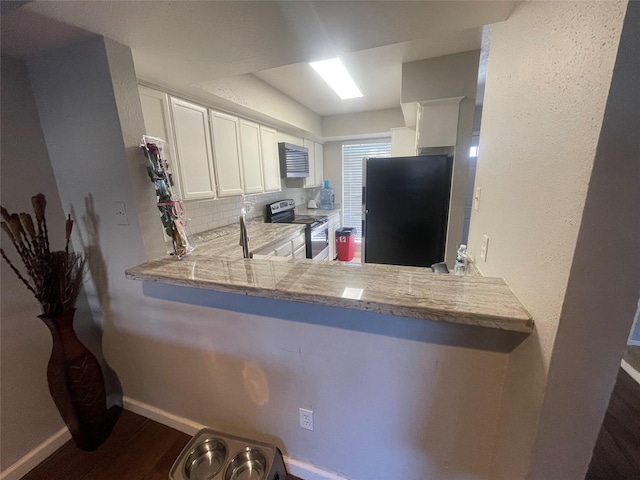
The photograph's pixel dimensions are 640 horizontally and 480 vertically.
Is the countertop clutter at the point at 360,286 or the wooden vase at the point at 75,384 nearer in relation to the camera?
the countertop clutter at the point at 360,286

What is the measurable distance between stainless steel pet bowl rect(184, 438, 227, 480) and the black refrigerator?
1.96 m

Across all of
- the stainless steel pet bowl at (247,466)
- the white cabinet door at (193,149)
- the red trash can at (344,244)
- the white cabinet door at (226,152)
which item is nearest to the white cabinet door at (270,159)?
the white cabinet door at (226,152)

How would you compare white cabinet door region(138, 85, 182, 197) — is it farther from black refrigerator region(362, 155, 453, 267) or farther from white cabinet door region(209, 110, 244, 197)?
black refrigerator region(362, 155, 453, 267)

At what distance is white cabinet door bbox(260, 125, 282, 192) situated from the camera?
298 cm

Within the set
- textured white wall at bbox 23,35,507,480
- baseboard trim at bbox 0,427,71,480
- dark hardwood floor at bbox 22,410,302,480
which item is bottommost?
dark hardwood floor at bbox 22,410,302,480

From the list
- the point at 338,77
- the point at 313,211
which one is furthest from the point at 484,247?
the point at 313,211

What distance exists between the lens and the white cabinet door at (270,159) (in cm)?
298

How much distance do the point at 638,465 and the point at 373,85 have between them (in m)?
3.59

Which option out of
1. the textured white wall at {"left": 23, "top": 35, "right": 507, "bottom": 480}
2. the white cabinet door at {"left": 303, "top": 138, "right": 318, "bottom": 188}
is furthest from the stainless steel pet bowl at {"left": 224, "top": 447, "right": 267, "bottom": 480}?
the white cabinet door at {"left": 303, "top": 138, "right": 318, "bottom": 188}

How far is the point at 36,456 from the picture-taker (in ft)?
4.47

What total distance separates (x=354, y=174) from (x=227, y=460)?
4.54 m

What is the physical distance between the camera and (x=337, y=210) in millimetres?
4727

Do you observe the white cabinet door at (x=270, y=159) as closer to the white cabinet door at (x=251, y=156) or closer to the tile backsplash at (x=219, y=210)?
the white cabinet door at (x=251, y=156)

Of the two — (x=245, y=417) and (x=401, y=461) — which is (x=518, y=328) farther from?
(x=245, y=417)
